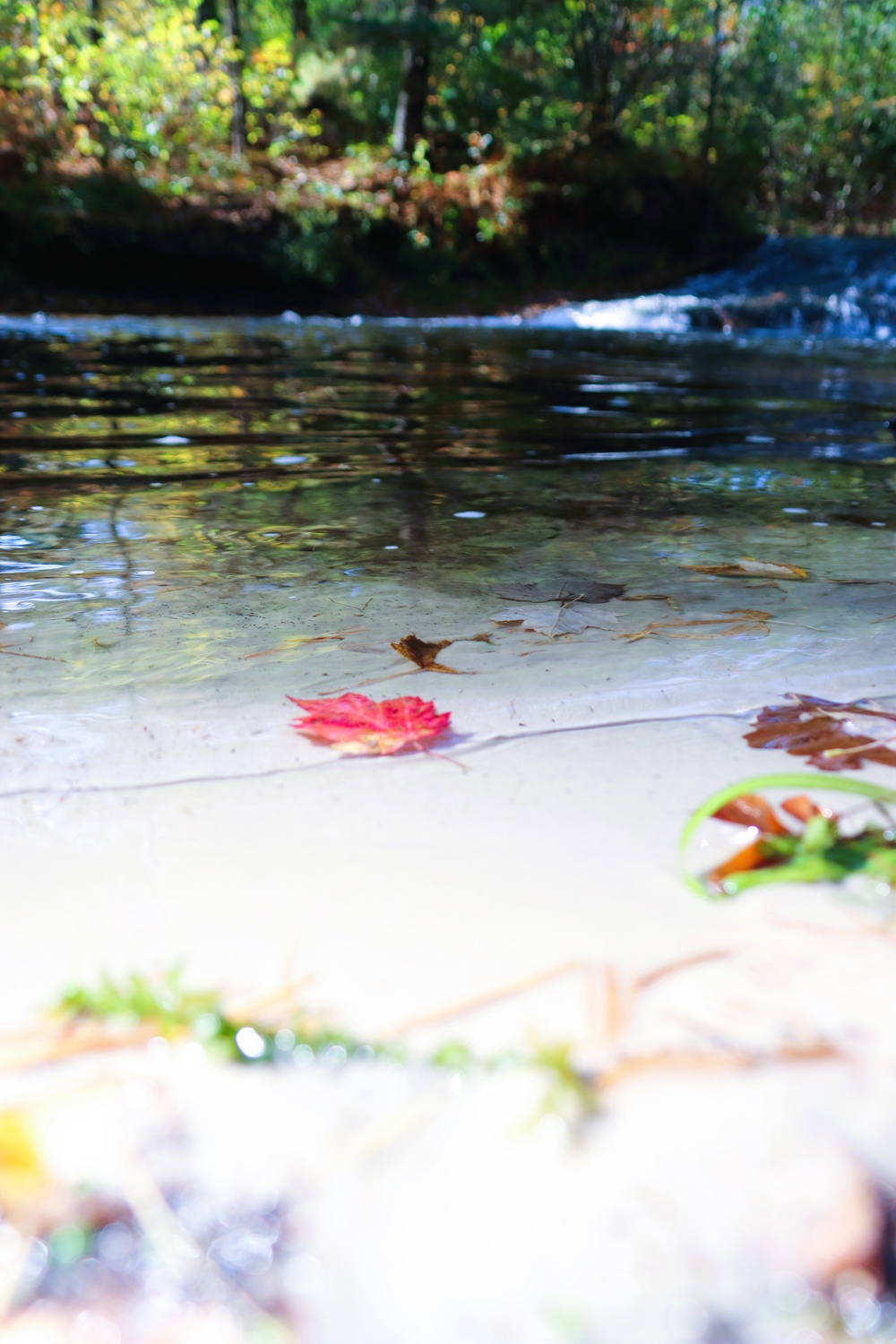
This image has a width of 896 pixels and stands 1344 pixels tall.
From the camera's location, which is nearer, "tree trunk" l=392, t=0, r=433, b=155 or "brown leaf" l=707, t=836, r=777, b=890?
"brown leaf" l=707, t=836, r=777, b=890

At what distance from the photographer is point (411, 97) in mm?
18422

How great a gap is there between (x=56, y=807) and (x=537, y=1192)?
2.73 feet

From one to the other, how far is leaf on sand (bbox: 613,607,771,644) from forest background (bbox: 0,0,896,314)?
1557 centimetres

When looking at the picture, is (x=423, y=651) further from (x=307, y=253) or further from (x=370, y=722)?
(x=307, y=253)

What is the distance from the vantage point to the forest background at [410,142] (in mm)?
16016

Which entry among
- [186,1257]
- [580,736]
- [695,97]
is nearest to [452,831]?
[580,736]

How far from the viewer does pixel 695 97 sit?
952 inches

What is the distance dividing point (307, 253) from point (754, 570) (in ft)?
51.2

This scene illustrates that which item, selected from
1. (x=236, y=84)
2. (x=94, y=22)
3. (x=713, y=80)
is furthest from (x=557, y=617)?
(x=713, y=80)

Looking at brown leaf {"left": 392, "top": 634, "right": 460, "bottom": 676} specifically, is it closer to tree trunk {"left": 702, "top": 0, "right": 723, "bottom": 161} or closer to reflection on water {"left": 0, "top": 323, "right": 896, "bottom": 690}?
reflection on water {"left": 0, "top": 323, "right": 896, "bottom": 690}

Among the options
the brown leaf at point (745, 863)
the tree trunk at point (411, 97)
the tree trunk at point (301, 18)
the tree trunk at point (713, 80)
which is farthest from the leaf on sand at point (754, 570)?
the tree trunk at point (713, 80)

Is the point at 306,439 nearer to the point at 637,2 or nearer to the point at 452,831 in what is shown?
the point at 452,831

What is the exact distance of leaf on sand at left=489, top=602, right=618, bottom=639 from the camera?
2045 millimetres

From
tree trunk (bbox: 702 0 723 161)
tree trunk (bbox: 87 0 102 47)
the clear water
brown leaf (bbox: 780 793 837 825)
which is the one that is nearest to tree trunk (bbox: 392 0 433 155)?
tree trunk (bbox: 87 0 102 47)
